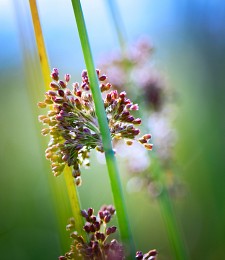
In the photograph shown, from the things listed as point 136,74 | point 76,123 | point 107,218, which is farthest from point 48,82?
point 136,74

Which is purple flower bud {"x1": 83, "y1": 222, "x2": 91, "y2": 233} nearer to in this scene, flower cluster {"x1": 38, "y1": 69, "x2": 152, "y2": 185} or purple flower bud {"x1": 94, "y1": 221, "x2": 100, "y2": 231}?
purple flower bud {"x1": 94, "y1": 221, "x2": 100, "y2": 231}

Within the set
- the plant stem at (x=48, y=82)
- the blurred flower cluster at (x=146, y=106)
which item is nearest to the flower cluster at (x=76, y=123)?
the plant stem at (x=48, y=82)

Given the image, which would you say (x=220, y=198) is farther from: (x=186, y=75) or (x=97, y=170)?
(x=186, y=75)

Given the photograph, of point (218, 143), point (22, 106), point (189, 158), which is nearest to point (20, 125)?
point (22, 106)

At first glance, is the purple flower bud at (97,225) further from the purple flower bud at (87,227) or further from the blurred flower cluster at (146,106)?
the blurred flower cluster at (146,106)

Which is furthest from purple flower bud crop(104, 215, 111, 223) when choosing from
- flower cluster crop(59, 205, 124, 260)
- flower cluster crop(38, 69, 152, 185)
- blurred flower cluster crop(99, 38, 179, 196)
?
blurred flower cluster crop(99, 38, 179, 196)

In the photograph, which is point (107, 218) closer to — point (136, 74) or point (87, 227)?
point (87, 227)
